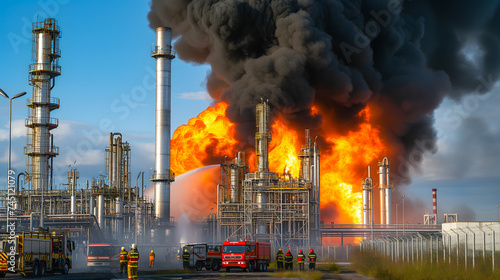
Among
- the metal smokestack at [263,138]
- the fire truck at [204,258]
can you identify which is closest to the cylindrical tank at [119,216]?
the metal smokestack at [263,138]

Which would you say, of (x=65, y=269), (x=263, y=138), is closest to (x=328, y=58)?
(x=263, y=138)

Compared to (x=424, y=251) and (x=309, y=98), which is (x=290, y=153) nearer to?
(x=309, y=98)

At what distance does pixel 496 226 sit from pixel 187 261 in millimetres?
22025

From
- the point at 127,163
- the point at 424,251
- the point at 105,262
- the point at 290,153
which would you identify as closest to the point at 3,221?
the point at 127,163

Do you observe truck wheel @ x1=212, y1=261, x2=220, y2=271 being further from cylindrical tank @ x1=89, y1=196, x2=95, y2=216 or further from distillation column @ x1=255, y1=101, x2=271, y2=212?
cylindrical tank @ x1=89, y1=196, x2=95, y2=216

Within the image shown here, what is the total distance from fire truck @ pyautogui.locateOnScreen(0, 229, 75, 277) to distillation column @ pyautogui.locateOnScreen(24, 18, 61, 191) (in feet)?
140

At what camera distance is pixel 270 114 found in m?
81.8

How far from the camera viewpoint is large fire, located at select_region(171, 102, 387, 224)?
92875mm

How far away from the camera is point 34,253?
3775 centimetres

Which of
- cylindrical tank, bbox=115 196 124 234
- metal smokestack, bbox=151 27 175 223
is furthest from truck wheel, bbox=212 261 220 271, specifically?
metal smokestack, bbox=151 27 175 223

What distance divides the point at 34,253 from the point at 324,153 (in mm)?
64979

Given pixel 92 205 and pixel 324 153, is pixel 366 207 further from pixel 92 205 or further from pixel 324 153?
pixel 92 205

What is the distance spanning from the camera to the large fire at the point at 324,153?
9288 centimetres

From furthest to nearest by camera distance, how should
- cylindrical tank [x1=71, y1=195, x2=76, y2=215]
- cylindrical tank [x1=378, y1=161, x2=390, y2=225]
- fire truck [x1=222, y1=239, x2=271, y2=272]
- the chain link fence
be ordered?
cylindrical tank [x1=378, y1=161, x2=390, y2=225] → cylindrical tank [x1=71, y1=195, x2=76, y2=215] → fire truck [x1=222, y1=239, x2=271, y2=272] → the chain link fence
